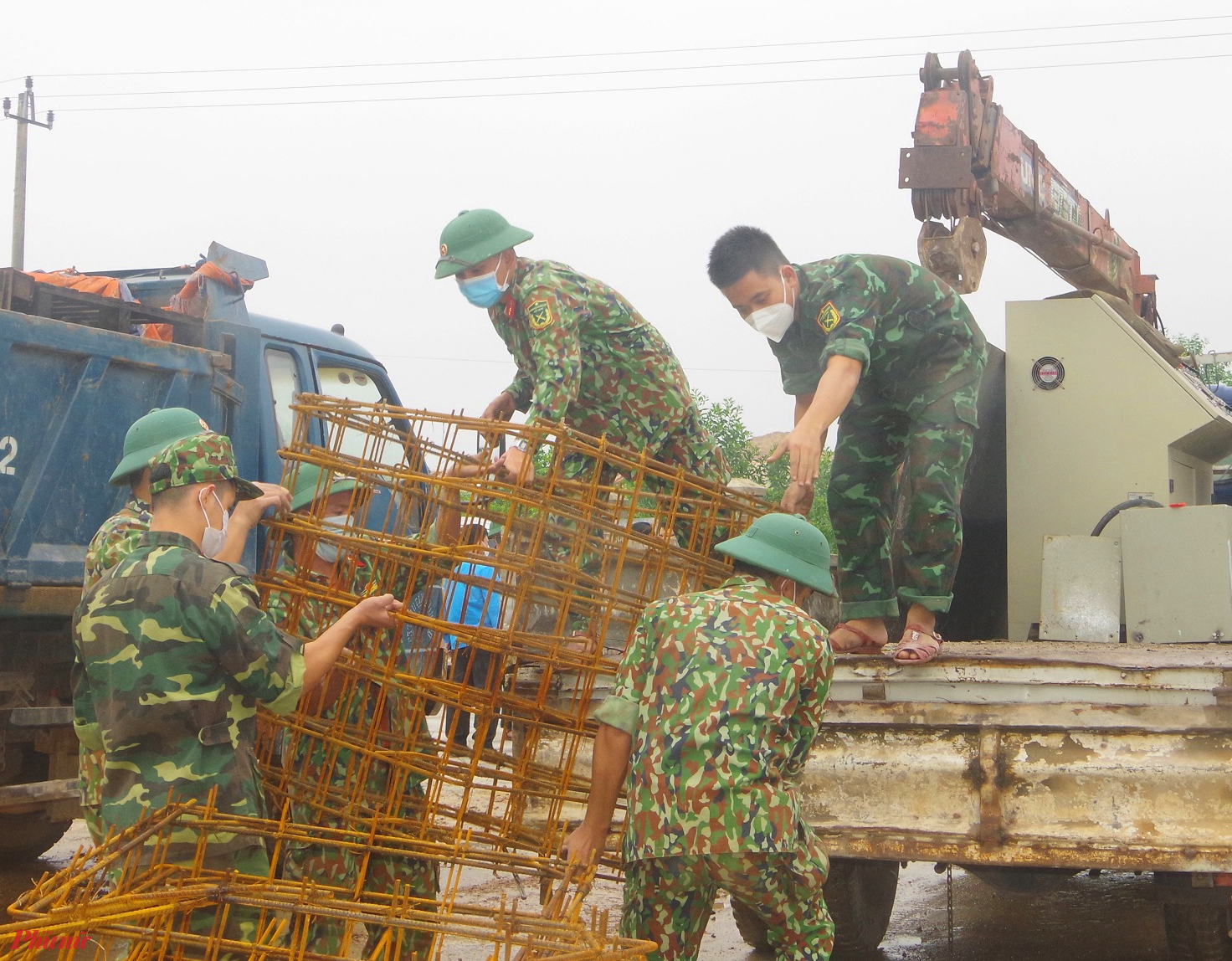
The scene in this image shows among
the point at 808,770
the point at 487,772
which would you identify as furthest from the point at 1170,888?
the point at 487,772

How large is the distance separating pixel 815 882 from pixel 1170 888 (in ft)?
3.93

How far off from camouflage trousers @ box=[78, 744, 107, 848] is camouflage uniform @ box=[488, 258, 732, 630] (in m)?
1.64

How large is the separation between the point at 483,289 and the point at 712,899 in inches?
78.0

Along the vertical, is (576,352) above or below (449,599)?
above

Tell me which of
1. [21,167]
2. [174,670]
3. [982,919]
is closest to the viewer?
[174,670]

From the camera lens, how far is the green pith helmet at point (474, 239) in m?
4.11

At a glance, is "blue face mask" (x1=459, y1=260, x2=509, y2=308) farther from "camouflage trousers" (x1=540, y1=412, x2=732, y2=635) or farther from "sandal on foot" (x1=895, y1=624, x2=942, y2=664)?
"sandal on foot" (x1=895, y1=624, x2=942, y2=664)

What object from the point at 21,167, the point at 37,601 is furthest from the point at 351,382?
the point at 21,167

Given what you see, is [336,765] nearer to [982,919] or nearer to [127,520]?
[127,520]

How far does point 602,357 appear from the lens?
→ 176 inches

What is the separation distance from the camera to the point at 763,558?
3109 mm

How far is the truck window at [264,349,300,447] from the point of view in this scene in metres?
6.33

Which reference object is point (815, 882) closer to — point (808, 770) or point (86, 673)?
point (808, 770)

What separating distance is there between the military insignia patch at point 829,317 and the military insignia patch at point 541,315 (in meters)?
0.83
